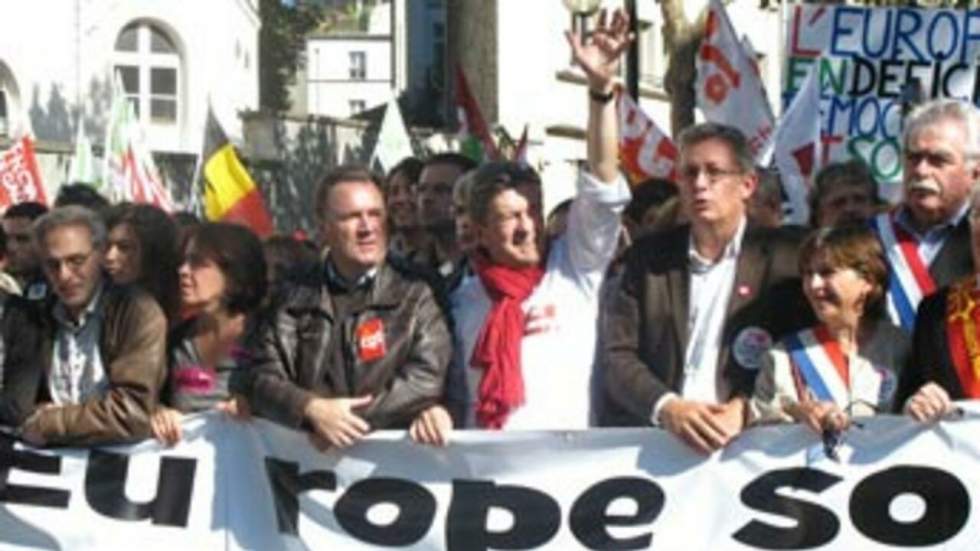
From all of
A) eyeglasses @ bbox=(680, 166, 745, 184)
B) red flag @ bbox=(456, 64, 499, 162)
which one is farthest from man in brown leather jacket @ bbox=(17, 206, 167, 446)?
red flag @ bbox=(456, 64, 499, 162)

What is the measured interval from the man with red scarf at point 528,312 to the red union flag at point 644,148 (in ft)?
16.6

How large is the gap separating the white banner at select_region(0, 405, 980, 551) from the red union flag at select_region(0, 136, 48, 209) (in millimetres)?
8032

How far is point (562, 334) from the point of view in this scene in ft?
19.9

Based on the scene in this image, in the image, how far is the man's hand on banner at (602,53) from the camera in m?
5.78

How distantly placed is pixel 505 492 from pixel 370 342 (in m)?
0.63

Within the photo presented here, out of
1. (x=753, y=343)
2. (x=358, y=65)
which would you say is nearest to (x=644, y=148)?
(x=753, y=343)

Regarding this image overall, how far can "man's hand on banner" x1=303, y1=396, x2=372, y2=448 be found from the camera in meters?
5.93

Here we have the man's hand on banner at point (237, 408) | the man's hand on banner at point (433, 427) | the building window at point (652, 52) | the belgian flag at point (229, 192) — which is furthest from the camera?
the building window at point (652, 52)

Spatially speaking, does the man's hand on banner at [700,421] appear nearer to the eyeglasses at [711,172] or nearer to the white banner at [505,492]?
the white banner at [505,492]

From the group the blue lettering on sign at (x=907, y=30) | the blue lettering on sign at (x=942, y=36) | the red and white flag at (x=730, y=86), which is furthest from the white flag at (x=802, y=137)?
the red and white flag at (x=730, y=86)

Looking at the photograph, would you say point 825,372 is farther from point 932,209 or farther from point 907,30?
point 907,30

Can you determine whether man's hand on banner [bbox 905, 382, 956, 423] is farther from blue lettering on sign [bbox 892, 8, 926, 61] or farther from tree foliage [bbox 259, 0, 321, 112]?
tree foliage [bbox 259, 0, 321, 112]

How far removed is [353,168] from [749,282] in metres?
1.25

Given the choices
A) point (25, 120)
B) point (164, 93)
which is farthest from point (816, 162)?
point (164, 93)
